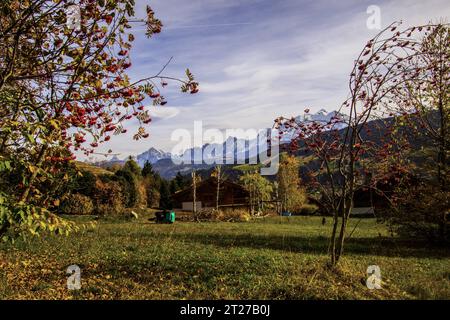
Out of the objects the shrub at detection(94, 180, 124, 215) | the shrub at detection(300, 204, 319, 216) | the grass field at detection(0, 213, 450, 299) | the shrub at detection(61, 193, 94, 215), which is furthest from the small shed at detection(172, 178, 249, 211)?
the grass field at detection(0, 213, 450, 299)

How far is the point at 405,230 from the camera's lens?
50.5 ft

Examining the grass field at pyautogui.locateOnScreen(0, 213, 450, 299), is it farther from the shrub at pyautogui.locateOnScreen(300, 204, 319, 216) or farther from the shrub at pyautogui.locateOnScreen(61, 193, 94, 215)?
the shrub at pyautogui.locateOnScreen(300, 204, 319, 216)

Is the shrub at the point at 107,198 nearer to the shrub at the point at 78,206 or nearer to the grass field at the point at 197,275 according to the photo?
the shrub at the point at 78,206

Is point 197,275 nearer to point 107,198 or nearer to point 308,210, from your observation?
point 107,198

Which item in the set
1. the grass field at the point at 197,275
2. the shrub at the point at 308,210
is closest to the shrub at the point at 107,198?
the grass field at the point at 197,275

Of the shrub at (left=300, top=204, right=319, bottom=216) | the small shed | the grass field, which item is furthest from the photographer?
the shrub at (left=300, top=204, right=319, bottom=216)

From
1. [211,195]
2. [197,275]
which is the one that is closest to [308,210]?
[211,195]

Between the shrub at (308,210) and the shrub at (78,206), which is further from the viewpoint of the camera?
the shrub at (308,210)

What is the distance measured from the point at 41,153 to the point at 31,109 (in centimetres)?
70

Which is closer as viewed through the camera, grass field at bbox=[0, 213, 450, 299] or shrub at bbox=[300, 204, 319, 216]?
grass field at bbox=[0, 213, 450, 299]

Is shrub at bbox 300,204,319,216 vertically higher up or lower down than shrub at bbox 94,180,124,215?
lower down

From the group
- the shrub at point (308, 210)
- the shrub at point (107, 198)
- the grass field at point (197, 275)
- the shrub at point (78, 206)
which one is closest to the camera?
the grass field at point (197, 275)

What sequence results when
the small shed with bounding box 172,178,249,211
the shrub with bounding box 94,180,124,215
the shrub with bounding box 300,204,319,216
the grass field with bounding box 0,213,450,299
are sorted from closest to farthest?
1. the grass field with bounding box 0,213,450,299
2. the shrub with bounding box 94,180,124,215
3. the small shed with bounding box 172,178,249,211
4. the shrub with bounding box 300,204,319,216
